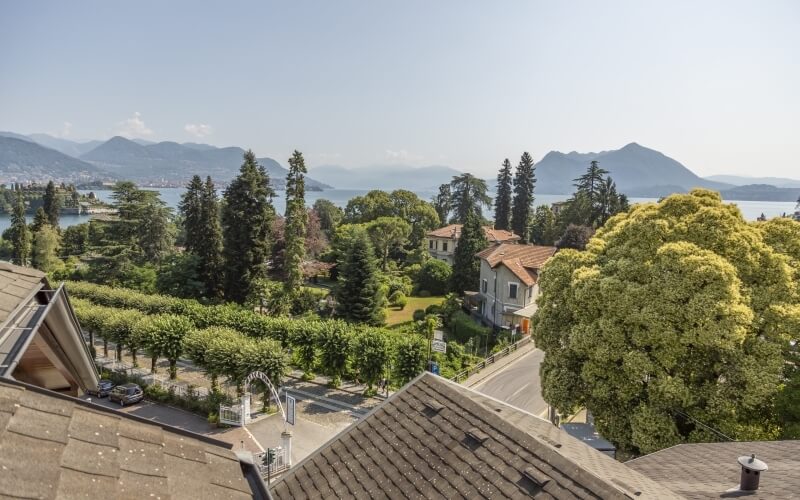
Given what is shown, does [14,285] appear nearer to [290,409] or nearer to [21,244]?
[290,409]

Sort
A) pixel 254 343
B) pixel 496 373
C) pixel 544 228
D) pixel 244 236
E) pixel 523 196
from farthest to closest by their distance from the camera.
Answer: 1. pixel 523 196
2. pixel 544 228
3. pixel 244 236
4. pixel 496 373
5. pixel 254 343

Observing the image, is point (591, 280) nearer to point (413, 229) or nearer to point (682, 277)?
point (682, 277)

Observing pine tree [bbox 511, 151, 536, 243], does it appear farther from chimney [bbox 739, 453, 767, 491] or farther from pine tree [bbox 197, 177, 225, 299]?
chimney [bbox 739, 453, 767, 491]

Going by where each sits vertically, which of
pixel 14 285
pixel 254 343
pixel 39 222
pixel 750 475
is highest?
pixel 14 285

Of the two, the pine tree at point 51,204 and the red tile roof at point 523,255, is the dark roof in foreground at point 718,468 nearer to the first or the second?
the red tile roof at point 523,255

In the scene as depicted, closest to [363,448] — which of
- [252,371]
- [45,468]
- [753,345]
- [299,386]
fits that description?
[45,468]

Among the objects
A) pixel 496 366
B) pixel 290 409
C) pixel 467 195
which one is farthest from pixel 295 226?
pixel 467 195

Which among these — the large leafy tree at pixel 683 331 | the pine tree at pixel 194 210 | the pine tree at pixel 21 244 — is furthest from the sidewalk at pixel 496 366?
the pine tree at pixel 21 244
